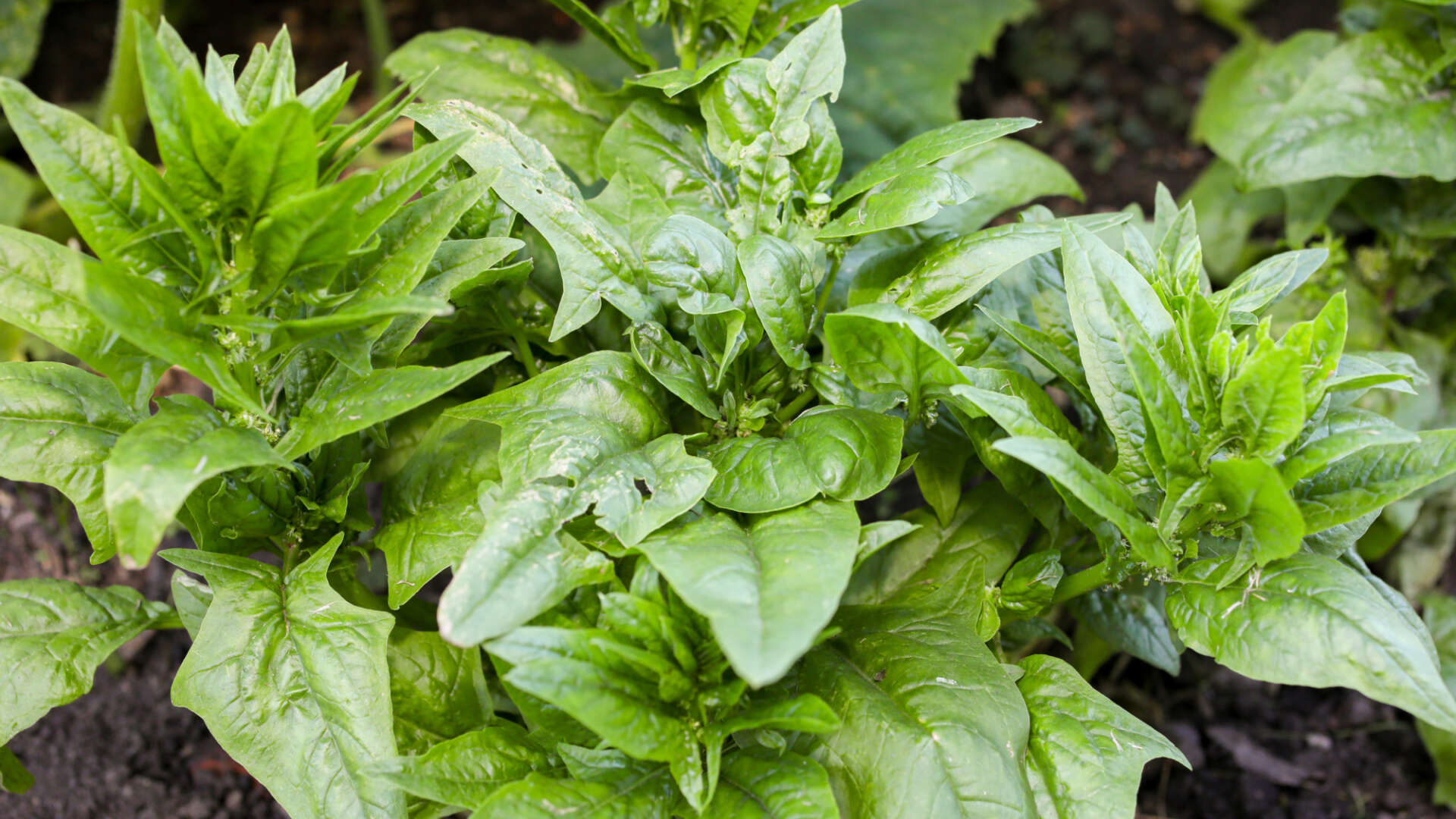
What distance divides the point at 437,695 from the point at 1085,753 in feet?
3.35

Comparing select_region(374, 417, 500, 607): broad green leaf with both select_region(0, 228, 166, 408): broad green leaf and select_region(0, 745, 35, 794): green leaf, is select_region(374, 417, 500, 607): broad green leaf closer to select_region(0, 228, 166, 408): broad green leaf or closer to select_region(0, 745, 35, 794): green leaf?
select_region(0, 228, 166, 408): broad green leaf

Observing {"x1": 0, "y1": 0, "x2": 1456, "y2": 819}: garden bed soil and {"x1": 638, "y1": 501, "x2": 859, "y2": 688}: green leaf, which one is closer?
{"x1": 638, "y1": 501, "x2": 859, "y2": 688}: green leaf

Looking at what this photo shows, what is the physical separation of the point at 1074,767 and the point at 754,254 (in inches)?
35.8

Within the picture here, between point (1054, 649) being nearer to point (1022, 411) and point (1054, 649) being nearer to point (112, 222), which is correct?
point (1022, 411)

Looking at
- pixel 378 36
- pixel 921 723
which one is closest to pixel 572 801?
pixel 921 723

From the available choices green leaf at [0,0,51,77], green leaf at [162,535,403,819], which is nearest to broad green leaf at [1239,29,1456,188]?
green leaf at [162,535,403,819]

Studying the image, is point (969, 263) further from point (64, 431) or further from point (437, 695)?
point (64, 431)

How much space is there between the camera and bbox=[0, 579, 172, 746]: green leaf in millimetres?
1650

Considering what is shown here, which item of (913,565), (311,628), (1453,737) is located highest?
(311,628)

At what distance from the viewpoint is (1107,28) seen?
14.7 feet

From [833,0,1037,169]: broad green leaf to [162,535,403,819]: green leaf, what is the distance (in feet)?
7.24

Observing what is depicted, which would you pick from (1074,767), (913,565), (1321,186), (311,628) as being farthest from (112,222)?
(1321,186)

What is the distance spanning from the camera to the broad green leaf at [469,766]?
4.85 feet

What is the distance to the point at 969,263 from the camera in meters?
1.78
